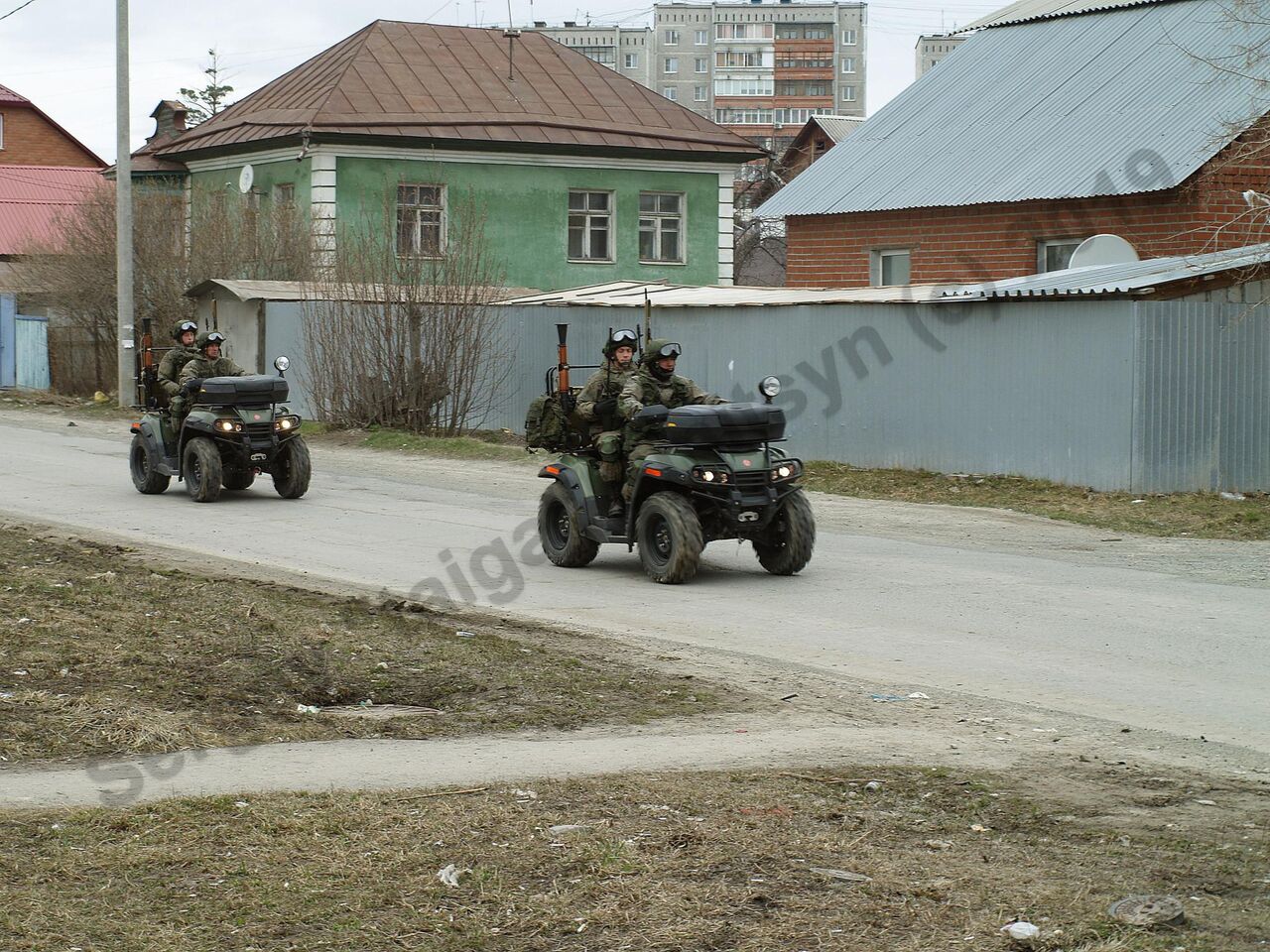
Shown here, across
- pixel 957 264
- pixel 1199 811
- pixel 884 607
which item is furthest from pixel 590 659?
pixel 957 264

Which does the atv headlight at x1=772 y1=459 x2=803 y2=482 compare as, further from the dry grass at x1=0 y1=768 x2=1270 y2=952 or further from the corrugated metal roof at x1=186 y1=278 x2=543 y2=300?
the corrugated metal roof at x1=186 y1=278 x2=543 y2=300

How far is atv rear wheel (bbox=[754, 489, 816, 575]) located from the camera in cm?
1246

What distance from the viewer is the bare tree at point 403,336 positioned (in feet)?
85.2

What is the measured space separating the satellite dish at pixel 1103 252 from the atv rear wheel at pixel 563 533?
11080 millimetres

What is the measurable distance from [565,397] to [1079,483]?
758cm

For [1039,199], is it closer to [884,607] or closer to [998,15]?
[998,15]

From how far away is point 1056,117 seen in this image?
2664 cm

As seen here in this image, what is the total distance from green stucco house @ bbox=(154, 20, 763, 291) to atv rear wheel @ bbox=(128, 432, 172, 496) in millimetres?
15629

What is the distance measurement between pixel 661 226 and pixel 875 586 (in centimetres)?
2825

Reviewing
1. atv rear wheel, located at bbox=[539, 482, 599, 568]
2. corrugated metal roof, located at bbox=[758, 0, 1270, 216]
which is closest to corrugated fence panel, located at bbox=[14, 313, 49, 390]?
corrugated metal roof, located at bbox=[758, 0, 1270, 216]

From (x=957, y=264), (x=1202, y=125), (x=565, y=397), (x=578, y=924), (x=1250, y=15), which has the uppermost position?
(x=1250, y=15)

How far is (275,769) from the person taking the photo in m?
6.77

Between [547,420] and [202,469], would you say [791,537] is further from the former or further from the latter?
[202,469]

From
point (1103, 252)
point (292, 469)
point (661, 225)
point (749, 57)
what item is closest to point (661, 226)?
point (661, 225)
